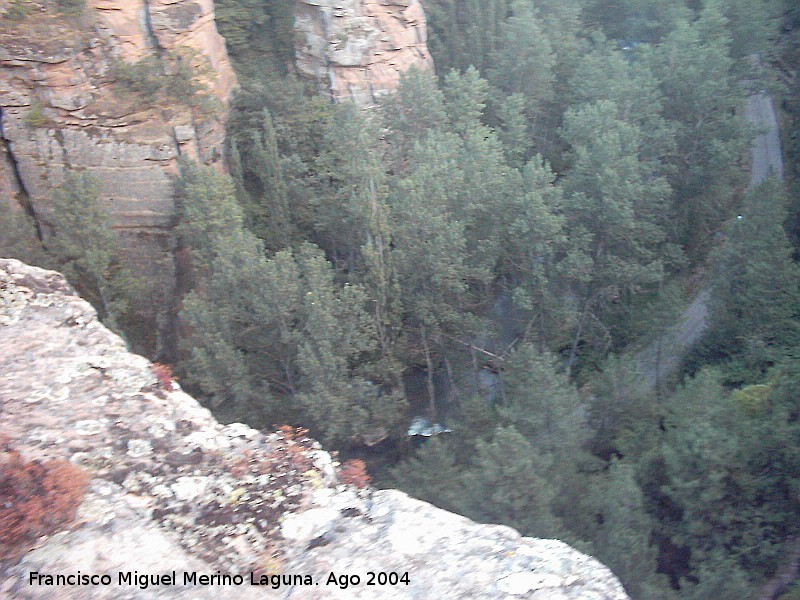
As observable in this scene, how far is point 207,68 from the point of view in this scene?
18.8 metres

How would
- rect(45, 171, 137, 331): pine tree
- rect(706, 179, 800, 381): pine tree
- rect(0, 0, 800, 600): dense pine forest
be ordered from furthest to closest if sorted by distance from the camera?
1. rect(706, 179, 800, 381): pine tree
2. rect(45, 171, 137, 331): pine tree
3. rect(0, 0, 800, 600): dense pine forest

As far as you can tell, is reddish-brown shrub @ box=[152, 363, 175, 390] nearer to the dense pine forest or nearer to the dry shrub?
the dry shrub

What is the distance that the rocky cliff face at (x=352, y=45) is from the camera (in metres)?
21.2

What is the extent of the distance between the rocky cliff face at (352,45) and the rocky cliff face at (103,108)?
4286 mm

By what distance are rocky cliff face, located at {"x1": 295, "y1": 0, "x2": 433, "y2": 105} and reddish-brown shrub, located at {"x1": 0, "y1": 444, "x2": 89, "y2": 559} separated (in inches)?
722

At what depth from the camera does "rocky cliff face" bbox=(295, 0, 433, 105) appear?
21.2m

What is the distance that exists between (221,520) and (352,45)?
1930 cm

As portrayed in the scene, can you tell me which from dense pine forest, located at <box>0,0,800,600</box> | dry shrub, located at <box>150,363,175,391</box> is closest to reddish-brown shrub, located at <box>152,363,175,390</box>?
dry shrub, located at <box>150,363,175,391</box>

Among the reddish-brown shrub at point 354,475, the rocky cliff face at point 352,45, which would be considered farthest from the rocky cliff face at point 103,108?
the reddish-brown shrub at point 354,475

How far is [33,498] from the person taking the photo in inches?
189

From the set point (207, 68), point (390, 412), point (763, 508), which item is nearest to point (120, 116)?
point (207, 68)

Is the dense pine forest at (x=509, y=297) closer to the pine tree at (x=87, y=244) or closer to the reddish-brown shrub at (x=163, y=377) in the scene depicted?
the pine tree at (x=87, y=244)

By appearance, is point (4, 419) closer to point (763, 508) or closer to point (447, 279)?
point (447, 279)

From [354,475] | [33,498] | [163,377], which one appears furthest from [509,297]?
[33,498]
